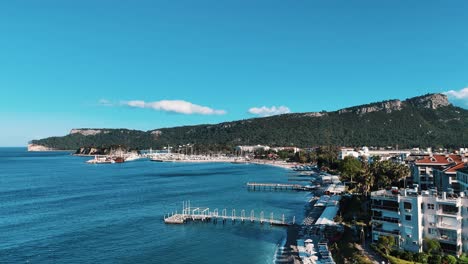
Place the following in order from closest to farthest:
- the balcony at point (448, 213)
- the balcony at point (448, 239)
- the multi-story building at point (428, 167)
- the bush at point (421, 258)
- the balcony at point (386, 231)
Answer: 1. the bush at point (421, 258)
2. the balcony at point (448, 239)
3. the balcony at point (448, 213)
4. the balcony at point (386, 231)
5. the multi-story building at point (428, 167)

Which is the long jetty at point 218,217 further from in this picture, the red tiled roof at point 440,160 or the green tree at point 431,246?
the red tiled roof at point 440,160

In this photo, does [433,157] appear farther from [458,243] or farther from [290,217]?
[458,243]

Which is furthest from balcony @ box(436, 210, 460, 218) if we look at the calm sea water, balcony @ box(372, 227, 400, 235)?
the calm sea water

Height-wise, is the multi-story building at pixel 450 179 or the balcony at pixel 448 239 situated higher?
the multi-story building at pixel 450 179

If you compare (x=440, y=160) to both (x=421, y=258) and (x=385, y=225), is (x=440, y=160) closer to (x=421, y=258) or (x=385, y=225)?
(x=385, y=225)

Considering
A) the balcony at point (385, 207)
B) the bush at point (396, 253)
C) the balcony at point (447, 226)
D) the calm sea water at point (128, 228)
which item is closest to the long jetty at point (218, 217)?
the calm sea water at point (128, 228)

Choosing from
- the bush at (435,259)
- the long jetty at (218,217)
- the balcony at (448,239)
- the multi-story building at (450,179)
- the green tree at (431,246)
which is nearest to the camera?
the bush at (435,259)

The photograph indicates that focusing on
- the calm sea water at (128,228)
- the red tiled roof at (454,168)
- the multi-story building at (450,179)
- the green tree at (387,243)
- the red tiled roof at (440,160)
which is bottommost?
the calm sea water at (128,228)

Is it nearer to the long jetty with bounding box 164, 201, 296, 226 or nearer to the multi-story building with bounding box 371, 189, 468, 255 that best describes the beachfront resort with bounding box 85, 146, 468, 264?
the multi-story building with bounding box 371, 189, 468, 255
